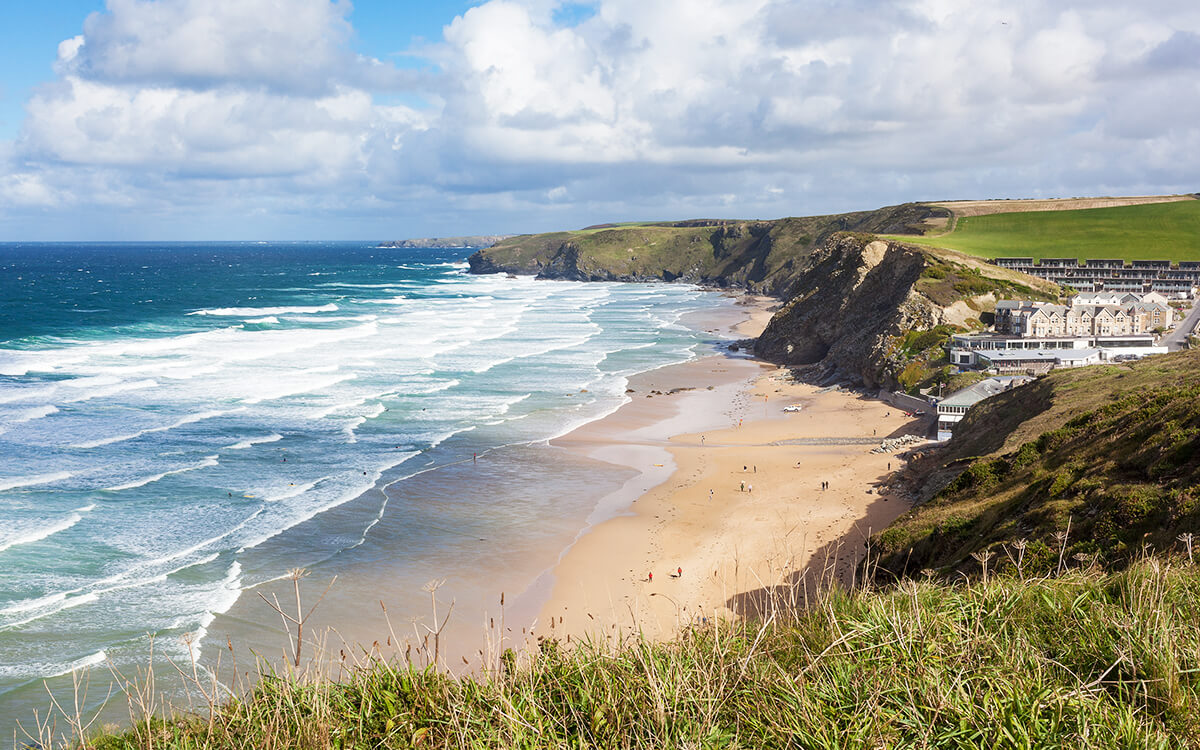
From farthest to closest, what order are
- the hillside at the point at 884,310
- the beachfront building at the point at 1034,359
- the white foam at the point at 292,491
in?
the hillside at the point at 884,310
the beachfront building at the point at 1034,359
the white foam at the point at 292,491

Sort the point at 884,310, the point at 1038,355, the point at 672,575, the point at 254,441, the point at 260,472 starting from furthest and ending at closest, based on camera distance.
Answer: the point at 884,310
the point at 1038,355
the point at 254,441
the point at 260,472
the point at 672,575

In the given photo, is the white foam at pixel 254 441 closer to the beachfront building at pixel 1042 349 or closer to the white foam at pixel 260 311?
the beachfront building at pixel 1042 349

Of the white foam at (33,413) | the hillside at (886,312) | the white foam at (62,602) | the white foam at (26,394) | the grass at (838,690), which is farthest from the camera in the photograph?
the hillside at (886,312)

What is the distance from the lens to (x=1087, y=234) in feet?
378

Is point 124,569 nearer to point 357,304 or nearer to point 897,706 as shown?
point 897,706

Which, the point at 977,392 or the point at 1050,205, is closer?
the point at 977,392

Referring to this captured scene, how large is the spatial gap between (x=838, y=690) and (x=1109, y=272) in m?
110

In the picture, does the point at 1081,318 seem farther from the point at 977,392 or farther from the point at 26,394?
the point at 26,394

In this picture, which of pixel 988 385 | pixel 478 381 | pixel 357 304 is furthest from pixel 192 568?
pixel 357 304

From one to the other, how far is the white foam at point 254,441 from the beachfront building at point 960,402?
122 feet

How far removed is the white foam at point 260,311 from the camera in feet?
349

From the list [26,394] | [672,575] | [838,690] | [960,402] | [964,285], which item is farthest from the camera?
[964,285]

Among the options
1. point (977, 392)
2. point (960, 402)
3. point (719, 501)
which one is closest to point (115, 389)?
point (719, 501)

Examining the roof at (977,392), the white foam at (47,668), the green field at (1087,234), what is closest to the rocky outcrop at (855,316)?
the roof at (977,392)
